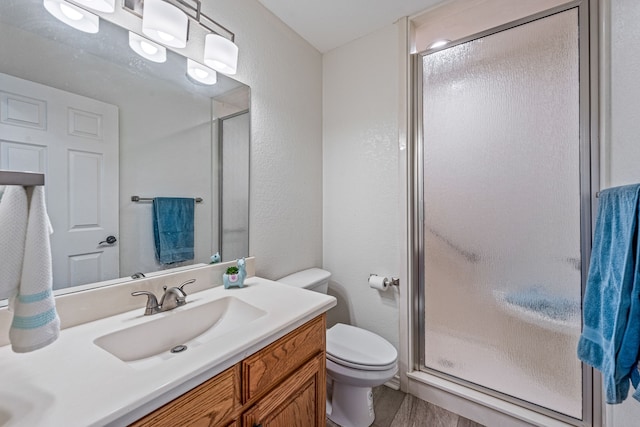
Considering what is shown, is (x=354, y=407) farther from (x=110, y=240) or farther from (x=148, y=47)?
(x=148, y=47)

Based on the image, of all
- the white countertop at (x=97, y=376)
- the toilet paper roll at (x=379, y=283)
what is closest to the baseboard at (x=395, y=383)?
the toilet paper roll at (x=379, y=283)

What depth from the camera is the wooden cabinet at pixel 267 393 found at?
2.09ft

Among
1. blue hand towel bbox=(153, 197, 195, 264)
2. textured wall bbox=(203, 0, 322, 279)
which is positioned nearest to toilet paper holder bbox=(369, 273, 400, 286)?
textured wall bbox=(203, 0, 322, 279)

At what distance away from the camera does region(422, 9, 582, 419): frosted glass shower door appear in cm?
128

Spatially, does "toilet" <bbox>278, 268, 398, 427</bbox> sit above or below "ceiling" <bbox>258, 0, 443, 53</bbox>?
below

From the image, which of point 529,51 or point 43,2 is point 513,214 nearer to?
point 529,51

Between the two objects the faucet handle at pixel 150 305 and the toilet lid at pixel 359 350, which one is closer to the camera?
the faucet handle at pixel 150 305

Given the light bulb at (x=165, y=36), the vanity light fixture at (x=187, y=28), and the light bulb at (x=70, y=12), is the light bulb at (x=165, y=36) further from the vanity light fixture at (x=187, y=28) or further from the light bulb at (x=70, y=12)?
the light bulb at (x=70, y=12)

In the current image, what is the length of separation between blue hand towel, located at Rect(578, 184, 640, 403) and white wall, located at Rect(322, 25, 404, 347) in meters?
0.89

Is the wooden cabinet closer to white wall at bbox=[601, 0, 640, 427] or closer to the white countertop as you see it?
the white countertop

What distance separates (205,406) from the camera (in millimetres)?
665

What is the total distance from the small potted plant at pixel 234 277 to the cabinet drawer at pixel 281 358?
0.44 meters

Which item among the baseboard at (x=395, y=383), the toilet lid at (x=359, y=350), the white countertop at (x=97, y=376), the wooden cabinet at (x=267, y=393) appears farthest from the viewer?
the baseboard at (x=395, y=383)

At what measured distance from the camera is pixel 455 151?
5.09 ft
